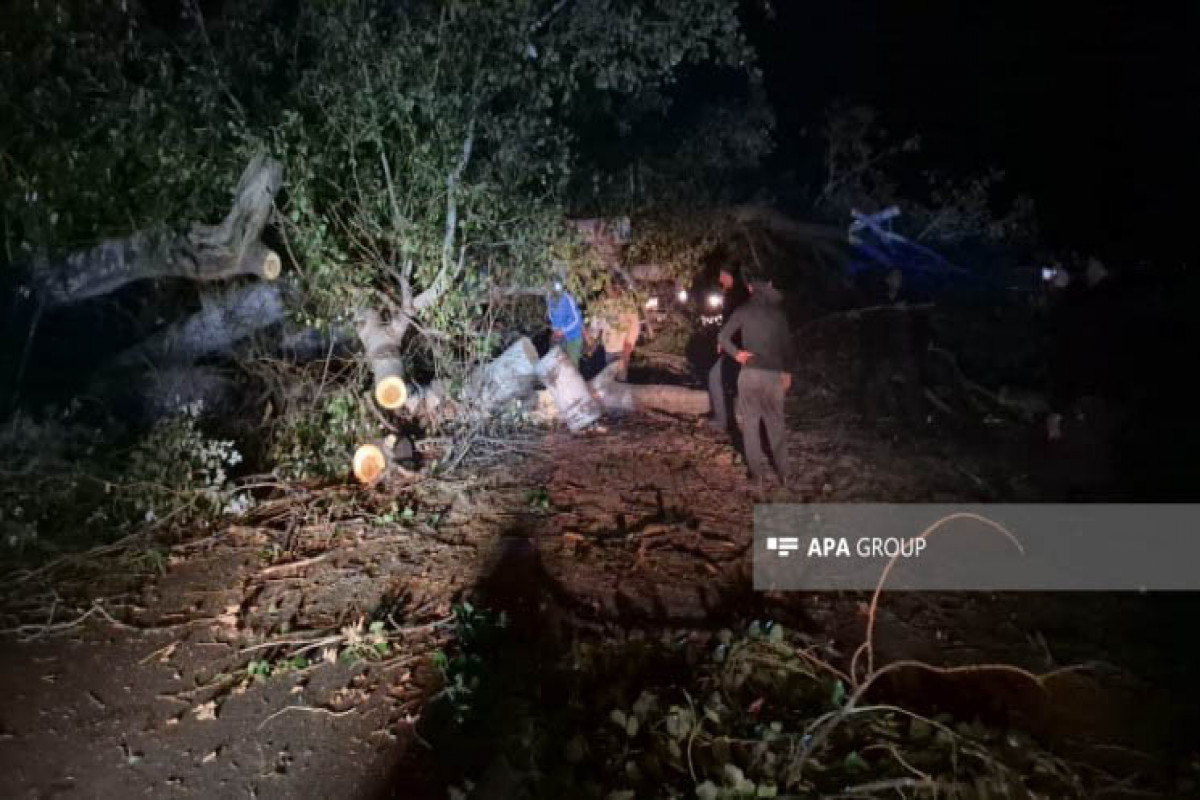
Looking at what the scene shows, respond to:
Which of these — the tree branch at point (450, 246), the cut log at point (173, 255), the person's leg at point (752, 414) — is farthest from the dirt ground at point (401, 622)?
the cut log at point (173, 255)

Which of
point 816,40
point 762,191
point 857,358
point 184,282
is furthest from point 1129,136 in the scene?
point 184,282

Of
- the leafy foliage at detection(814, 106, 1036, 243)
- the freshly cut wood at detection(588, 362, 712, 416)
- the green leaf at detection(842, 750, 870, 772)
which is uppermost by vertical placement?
the leafy foliage at detection(814, 106, 1036, 243)

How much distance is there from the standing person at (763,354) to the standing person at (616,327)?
7.83 feet

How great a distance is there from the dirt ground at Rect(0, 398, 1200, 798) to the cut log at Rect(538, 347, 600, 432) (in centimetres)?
116

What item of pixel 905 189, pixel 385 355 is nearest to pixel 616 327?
pixel 385 355

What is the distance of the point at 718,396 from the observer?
24.5 feet

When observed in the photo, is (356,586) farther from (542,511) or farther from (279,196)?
A: (279,196)

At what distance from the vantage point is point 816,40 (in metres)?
22.2

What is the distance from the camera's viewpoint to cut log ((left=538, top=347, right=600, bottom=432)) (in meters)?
7.54

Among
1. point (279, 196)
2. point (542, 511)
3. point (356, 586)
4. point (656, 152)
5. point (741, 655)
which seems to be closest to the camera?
point (741, 655)

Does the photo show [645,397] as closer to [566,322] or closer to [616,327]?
[616,327]

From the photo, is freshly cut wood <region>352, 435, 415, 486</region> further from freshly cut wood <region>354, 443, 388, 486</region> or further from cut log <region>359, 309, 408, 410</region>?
cut log <region>359, 309, 408, 410</region>

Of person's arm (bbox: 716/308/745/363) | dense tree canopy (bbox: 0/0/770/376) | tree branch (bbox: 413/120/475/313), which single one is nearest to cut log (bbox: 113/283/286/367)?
dense tree canopy (bbox: 0/0/770/376)

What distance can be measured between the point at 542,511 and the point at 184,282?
5084 millimetres
